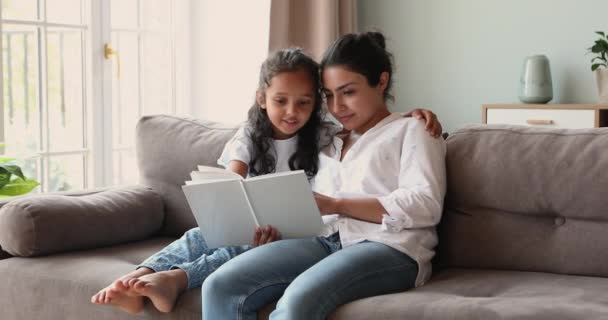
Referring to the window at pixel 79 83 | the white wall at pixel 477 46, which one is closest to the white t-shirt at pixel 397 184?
the window at pixel 79 83

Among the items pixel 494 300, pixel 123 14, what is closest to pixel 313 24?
pixel 123 14

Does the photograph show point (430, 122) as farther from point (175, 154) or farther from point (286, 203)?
point (175, 154)

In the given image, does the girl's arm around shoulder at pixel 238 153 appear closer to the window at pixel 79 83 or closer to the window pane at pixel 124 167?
the window at pixel 79 83

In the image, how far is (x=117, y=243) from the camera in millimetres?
2453

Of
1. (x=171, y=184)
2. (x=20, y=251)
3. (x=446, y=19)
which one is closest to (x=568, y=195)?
(x=171, y=184)

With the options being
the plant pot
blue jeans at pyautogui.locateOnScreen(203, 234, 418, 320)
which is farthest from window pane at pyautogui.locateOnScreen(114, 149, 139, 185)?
the plant pot

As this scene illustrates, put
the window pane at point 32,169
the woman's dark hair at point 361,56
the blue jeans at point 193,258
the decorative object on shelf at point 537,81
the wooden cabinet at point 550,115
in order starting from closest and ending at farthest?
the blue jeans at point 193,258 < the woman's dark hair at point 361,56 < the window pane at point 32,169 < the wooden cabinet at point 550,115 < the decorative object on shelf at point 537,81

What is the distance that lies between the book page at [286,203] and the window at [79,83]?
1.49 m

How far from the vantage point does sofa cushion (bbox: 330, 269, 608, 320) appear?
5.28 ft

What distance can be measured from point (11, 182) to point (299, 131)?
1.02m

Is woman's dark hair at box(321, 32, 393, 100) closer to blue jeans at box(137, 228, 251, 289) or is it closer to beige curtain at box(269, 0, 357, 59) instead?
blue jeans at box(137, 228, 251, 289)

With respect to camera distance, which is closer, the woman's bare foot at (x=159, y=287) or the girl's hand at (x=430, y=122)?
the woman's bare foot at (x=159, y=287)

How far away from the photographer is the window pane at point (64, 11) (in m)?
3.46

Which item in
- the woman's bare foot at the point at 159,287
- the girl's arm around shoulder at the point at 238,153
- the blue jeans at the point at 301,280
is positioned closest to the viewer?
the blue jeans at the point at 301,280
